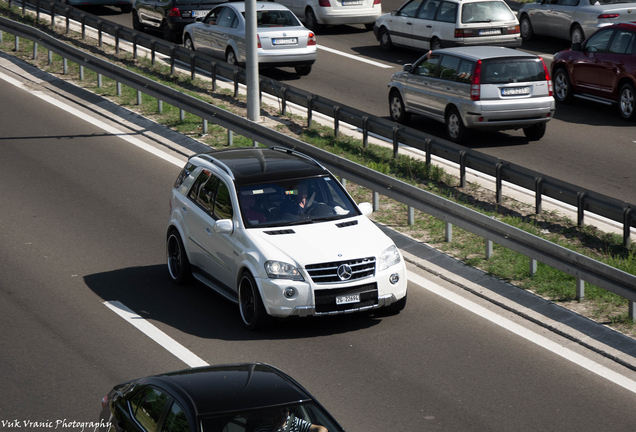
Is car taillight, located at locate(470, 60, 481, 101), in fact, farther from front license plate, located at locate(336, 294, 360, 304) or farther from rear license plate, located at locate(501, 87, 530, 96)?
front license plate, located at locate(336, 294, 360, 304)

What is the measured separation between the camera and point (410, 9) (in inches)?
1016

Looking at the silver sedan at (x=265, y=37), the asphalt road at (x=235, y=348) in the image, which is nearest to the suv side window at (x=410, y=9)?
the silver sedan at (x=265, y=37)

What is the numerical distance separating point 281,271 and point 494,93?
8763mm

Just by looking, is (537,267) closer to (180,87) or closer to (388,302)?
(388,302)

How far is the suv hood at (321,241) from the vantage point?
903cm

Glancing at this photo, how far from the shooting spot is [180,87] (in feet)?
68.0

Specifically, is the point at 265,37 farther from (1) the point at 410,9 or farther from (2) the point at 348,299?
(2) the point at 348,299

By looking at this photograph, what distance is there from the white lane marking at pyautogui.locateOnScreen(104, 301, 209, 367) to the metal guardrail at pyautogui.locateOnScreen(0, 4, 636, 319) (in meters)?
3.97

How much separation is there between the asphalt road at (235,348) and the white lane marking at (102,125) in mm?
3172

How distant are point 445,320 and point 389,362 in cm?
126

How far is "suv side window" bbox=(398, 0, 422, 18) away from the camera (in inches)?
1005

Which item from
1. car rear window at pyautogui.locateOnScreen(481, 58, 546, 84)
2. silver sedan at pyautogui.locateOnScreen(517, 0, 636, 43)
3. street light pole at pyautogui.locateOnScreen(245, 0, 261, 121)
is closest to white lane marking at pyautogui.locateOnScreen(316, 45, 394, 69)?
silver sedan at pyautogui.locateOnScreen(517, 0, 636, 43)

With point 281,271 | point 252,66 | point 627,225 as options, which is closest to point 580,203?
point 627,225

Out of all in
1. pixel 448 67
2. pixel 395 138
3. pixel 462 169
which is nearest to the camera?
pixel 462 169
